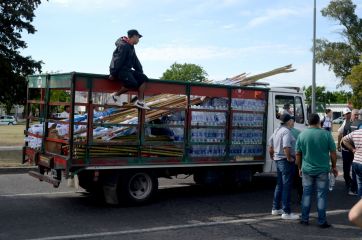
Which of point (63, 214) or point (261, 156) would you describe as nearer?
point (63, 214)

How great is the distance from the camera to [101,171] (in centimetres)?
847

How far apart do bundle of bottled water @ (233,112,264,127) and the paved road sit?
148 cm

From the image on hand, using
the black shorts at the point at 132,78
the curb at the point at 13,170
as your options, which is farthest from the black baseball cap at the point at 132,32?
Answer: the curb at the point at 13,170

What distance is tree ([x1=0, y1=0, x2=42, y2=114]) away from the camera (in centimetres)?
2053

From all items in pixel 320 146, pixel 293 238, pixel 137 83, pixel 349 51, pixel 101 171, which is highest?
pixel 349 51

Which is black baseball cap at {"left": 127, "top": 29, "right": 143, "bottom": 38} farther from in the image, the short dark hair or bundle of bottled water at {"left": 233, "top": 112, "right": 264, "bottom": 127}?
the short dark hair

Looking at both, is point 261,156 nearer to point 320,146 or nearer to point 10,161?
point 320,146

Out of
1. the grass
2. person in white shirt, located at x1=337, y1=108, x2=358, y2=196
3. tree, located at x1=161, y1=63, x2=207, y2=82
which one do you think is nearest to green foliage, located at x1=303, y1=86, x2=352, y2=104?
tree, located at x1=161, y1=63, x2=207, y2=82

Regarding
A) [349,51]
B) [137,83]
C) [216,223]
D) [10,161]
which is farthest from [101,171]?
[349,51]

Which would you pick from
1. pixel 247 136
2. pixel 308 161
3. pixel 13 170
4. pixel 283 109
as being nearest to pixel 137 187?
pixel 247 136

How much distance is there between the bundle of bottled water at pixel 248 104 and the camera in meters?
9.95

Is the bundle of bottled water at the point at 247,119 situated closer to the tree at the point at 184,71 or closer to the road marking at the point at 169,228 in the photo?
the road marking at the point at 169,228

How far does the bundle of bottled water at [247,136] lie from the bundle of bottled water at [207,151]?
364 millimetres

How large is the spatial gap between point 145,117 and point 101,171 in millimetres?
1246
